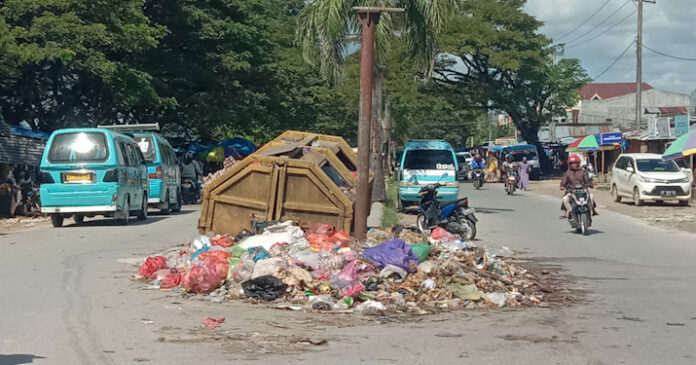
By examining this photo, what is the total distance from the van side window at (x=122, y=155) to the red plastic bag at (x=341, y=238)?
25.0ft

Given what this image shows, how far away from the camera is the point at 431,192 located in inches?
723

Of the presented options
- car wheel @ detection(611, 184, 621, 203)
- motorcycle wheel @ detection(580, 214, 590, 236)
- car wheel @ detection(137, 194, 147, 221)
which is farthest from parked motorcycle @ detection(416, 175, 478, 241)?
car wheel @ detection(611, 184, 621, 203)

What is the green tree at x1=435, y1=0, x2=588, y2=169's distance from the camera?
56.6 m

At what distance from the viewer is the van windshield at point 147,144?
→ 23.8 meters

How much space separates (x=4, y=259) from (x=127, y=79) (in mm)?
19849

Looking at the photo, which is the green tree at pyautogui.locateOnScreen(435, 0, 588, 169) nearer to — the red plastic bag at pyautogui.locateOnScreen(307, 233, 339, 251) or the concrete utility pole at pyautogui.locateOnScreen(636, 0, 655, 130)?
the concrete utility pole at pyautogui.locateOnScreen(636, 0, 655, 130)

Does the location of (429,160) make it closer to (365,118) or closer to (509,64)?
(365,118)

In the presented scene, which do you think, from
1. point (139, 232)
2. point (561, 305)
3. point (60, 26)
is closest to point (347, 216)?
point (561, 305)

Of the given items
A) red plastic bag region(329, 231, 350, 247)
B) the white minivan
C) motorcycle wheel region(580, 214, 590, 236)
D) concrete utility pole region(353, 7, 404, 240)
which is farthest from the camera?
the white minivan

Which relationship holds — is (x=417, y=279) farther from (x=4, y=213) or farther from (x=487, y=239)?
(x=4, y=213)

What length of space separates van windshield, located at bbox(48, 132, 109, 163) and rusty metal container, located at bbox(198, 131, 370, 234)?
5.40 metres

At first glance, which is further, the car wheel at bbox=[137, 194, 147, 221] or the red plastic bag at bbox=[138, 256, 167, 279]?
the car wheel at bbox=[137, 194, 147, 221]

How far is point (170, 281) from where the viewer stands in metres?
10.4

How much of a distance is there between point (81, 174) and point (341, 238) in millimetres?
8126
